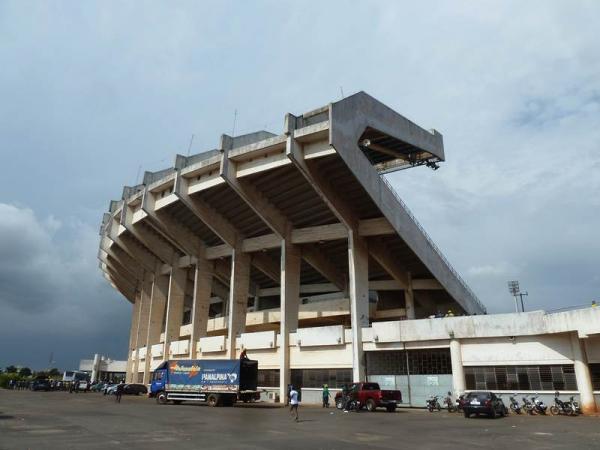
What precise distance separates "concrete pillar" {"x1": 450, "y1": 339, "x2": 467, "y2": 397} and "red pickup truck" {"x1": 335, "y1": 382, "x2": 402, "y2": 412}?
12.5ft

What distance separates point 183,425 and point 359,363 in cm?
1673

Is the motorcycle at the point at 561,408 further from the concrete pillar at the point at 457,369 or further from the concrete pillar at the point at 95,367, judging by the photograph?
the concrete pillar at the point at 95,367

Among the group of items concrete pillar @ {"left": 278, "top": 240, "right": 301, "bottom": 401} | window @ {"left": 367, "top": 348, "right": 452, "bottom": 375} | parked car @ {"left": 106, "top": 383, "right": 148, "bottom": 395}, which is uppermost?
concrete pillar @ {"left": 278, "top": 240, "right": 301, "bottom": 401}

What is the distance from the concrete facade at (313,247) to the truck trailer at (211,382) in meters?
5.00

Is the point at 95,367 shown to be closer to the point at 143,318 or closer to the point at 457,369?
the point at 143,318

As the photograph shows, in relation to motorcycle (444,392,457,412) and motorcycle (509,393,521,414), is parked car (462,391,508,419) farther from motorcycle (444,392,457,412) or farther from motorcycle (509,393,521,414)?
motorcycle (444,392,457,412)

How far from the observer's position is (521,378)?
27.4 metres

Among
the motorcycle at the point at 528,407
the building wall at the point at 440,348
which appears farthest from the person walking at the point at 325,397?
the motorcycle at the point at 528,407

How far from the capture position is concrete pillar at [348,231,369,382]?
32656 millimetres

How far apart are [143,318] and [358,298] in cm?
3584

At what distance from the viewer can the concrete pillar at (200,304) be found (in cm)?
4369

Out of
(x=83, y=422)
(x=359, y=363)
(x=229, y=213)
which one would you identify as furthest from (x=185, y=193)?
(x=83, y=422)

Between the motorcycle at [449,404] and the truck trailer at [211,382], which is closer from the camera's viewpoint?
the motorcycle at [449,404]

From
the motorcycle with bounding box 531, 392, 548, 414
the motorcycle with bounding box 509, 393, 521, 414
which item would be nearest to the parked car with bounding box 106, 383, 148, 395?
the motorcycle with bounding box 509, 393, 521, 414
